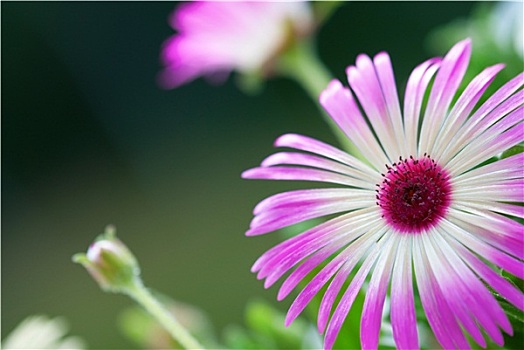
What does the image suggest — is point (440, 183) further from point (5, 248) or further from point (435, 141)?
point (5, 248)

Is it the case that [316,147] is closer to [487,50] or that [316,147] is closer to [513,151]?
[513,151]

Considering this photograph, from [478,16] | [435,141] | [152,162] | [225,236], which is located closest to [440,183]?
[435,141]

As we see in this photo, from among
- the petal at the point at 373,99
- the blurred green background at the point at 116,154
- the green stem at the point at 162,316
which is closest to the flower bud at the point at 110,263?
the green stem at the point at 162,316

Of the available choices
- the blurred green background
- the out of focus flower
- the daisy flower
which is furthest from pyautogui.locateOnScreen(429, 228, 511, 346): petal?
the blurred green background

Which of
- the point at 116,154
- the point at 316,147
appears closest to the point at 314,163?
the point at 316,147

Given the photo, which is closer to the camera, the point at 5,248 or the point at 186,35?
the point at 186,35

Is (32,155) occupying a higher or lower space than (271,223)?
higher

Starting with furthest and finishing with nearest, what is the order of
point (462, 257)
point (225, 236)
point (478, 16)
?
1. point (225, 236)
2. point (478, 16)
3. point (462, 257)
